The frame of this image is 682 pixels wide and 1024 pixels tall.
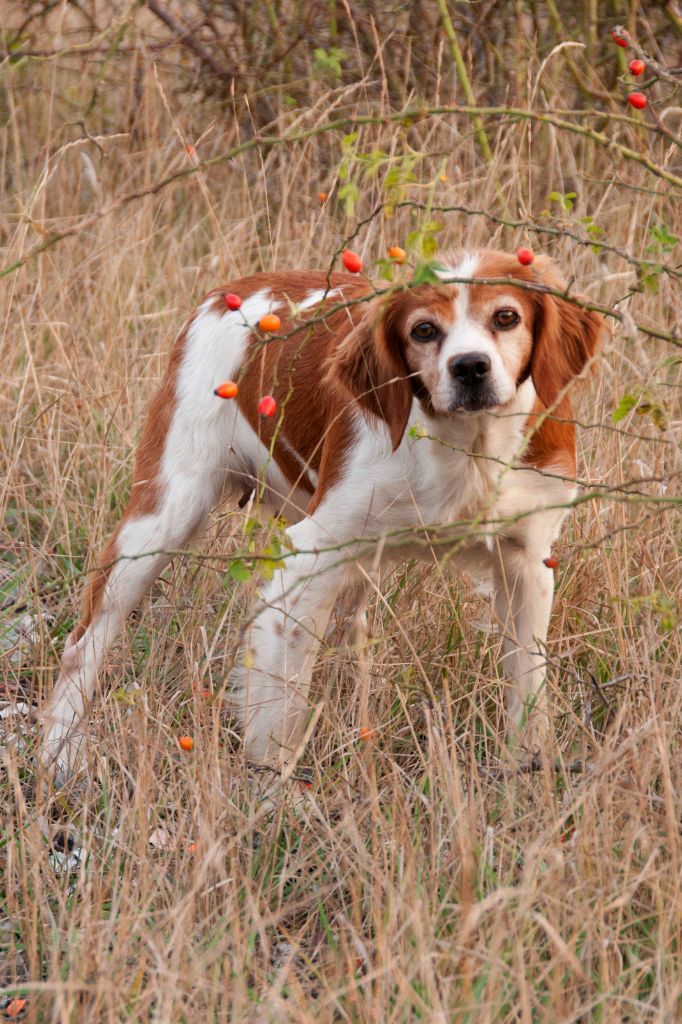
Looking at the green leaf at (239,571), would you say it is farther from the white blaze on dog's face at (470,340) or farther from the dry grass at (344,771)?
the white blaze on dog's face at (470,340)

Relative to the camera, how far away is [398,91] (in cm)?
590

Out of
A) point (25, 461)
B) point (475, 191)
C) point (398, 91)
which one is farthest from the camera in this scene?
point (398, 91)

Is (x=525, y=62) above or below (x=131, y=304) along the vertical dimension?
above

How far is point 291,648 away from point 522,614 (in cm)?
58

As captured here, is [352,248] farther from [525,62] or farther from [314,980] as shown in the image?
[314,980]

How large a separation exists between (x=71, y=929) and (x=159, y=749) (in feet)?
1.93

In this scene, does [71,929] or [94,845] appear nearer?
[71,929]

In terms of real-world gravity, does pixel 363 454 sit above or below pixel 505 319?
below

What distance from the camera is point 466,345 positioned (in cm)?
272

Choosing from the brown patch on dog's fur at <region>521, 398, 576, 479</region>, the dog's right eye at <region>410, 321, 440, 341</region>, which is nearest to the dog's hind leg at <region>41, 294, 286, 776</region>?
the dog's right eye at <region>410, 321, 440, 341</region>

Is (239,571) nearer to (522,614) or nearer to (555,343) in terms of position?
(555,343)

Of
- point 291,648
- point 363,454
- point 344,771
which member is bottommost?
point 344,771

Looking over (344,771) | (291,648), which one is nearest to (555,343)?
(291,648)

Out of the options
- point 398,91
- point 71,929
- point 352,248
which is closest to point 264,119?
point 398,91
